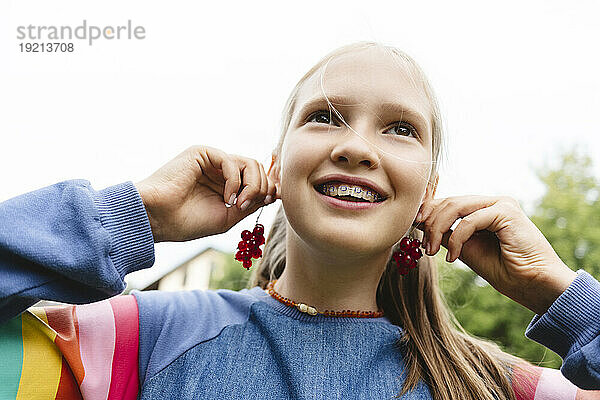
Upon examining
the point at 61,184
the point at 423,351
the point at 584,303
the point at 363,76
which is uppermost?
the point at 363,76

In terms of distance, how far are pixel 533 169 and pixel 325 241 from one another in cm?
1119

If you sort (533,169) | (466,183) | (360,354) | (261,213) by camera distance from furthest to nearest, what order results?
1. (533,169)
2. (466,183)
3. (261,213)
4. (360,354)

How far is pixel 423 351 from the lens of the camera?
5.67 ft

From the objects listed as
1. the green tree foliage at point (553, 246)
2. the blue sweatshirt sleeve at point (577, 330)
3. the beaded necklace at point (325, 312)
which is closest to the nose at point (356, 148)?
the beaded necklace at point (325, 312)

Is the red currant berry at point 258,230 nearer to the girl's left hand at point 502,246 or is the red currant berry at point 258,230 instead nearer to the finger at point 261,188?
the finger at point 261,188

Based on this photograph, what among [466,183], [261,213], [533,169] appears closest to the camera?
[261,213]

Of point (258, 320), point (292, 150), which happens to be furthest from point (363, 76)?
point (258, 320)

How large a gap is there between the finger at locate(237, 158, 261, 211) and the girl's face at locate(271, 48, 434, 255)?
0.27 feet

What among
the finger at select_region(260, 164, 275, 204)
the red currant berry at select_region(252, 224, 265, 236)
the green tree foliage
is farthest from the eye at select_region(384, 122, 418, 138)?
the green tree foliage

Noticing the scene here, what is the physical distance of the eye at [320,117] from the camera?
165 cm

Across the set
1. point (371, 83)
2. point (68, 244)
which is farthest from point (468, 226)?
point (68, 244)

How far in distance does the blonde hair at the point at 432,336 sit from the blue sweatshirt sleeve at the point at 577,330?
21cm

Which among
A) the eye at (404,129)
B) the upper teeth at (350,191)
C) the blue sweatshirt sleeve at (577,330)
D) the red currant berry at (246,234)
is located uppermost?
the eye at (404,129)

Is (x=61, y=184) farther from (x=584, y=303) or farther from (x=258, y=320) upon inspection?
(x=584, y=303)
